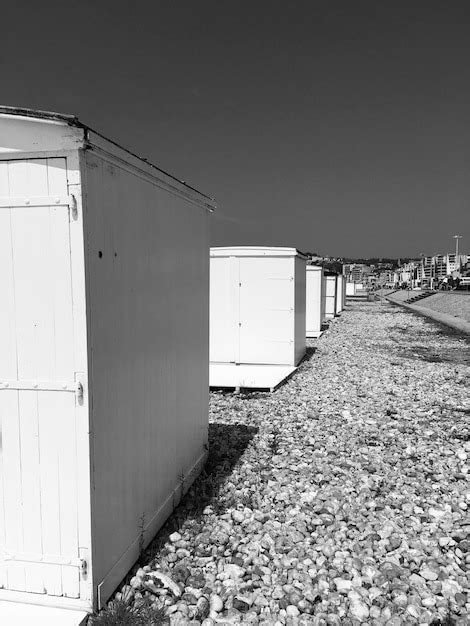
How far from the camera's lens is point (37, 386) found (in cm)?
325

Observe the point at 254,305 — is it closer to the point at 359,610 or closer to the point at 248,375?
the point at 248,375

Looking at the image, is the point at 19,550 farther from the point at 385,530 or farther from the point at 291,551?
the point at 385,530

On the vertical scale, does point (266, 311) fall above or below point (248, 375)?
above

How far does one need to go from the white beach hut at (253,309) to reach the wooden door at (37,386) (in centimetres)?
874

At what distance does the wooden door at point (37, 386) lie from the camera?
3.15 meters

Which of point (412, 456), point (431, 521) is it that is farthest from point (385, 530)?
point (412, 456)

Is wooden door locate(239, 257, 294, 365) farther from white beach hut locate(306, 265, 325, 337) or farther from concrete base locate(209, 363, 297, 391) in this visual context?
white beach hut locate(306, 265, 325, 337)

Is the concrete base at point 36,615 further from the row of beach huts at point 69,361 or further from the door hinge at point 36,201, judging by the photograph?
the door hinge at point 36,201

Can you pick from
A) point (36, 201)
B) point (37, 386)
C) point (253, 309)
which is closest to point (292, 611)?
point (37, 386)

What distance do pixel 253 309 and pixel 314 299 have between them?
32.5 feet

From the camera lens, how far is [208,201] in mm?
5613

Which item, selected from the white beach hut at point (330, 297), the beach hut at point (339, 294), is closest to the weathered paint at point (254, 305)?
the white beach hut at point (330, 297)

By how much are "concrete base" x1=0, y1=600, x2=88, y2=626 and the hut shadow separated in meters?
0.89

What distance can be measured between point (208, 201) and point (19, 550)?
3.83m
